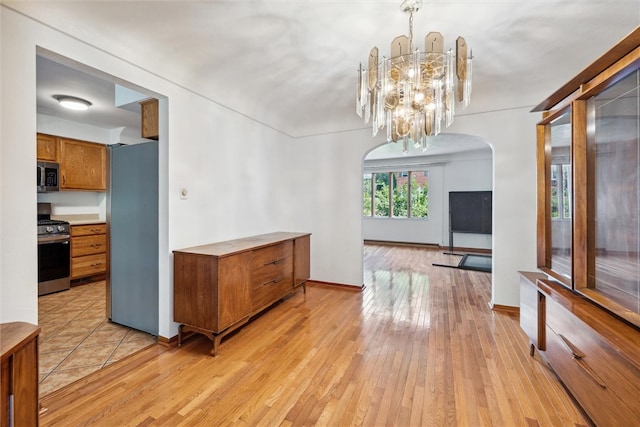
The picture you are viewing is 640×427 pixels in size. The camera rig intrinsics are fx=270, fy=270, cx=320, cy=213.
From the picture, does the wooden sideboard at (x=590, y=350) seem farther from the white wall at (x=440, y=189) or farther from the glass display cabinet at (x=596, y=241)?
the white wall at (x=440, y=189)

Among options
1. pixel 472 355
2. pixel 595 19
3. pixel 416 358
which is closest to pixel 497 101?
pixel 595 19

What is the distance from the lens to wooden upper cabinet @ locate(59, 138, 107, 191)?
4.32m

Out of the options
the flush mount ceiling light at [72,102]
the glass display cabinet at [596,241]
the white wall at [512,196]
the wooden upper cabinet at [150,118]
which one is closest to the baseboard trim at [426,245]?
the white wall at [512,196]

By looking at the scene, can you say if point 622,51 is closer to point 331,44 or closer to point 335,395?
point 331,44

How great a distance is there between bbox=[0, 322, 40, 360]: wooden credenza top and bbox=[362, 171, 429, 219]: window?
737 centimetres

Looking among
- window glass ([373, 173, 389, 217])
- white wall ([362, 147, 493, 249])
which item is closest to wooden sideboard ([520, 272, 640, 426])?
white wall ([362, 147, 493, 249])

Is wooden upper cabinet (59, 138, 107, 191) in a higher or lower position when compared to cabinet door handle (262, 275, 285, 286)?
higher

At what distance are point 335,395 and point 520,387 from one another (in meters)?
1.31

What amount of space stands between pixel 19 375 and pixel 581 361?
2.65 meters

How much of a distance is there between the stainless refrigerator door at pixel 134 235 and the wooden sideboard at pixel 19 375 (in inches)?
64.6

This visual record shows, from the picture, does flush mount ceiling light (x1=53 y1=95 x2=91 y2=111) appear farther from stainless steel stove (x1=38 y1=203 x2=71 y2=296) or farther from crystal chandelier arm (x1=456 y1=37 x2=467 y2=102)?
crystal chandelier arm (x1=456 y1=37 x2=467 y2=102)

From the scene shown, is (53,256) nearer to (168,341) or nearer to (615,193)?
(168,341)

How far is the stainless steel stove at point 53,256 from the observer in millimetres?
3826

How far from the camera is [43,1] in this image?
167 centimetres
